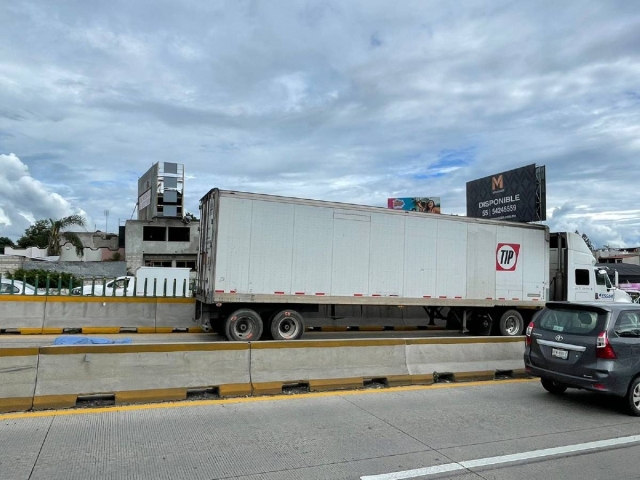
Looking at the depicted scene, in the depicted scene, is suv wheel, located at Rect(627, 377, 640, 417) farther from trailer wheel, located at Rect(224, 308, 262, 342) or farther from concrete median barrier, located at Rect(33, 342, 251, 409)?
trailer wheel, located at Rect(224, 308, 262, 342)

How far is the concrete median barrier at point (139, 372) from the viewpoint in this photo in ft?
20.1

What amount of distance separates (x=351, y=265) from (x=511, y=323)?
231 inches

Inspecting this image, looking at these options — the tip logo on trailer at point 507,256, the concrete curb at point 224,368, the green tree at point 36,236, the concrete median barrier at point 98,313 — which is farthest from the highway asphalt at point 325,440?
the green tree at point 36,236

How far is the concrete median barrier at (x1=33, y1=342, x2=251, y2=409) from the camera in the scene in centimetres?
612

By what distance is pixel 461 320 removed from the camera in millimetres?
14891

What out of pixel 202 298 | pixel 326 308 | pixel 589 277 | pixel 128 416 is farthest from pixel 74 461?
pixel 589 277

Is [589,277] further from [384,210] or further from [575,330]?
[575,330]

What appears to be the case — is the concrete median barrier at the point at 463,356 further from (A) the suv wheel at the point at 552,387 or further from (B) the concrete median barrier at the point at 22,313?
(B) the concrete median barrier at the point at 22,313

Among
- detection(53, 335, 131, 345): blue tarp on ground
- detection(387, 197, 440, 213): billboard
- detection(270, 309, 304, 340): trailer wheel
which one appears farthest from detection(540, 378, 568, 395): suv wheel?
detection(387, 197, 440, 213): billboard

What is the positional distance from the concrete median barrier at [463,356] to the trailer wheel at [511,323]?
5500mm

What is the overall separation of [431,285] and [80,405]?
936 cm

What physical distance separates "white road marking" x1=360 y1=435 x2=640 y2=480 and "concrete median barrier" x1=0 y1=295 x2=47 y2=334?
11253mm

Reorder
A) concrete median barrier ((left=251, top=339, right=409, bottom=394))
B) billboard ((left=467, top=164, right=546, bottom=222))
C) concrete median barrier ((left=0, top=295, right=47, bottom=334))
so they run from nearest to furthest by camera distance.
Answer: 1. concrete median barrier ((left=251, top=339, right=409, bottom=394))
2. concrete median barrier ((left=0, top=295, right=47, bottom=334))
3. billboard ((left=467, top=164, right=546, bottom=222))

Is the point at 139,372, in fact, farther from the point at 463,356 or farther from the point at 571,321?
the point at 571,321
